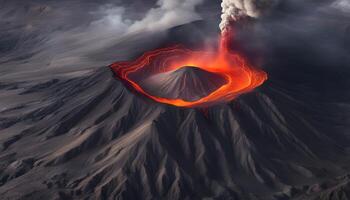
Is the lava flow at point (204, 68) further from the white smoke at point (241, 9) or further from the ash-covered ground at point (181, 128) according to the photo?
the white smoke at point (241, 9)

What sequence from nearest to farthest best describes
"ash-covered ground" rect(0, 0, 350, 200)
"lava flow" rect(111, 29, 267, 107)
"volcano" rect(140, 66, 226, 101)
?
1. "ash-covered ground" rect(0, 0, 350, 200)
2. "lava flow" rect(111, 29, 267, 107)
3. "volcano" rect(140, 66, 226, 101)

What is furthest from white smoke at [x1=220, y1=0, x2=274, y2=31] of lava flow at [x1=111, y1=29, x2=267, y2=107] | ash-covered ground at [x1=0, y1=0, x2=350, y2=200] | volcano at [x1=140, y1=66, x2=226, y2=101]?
volcano at [x1=140, y1=66, x2=226, y2=101]

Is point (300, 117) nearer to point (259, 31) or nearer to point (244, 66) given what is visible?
point (244, 66)

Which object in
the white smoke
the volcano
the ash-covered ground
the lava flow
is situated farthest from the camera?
the white smoke

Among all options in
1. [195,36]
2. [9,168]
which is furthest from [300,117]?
[9,168]

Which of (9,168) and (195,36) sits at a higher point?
(195,36)

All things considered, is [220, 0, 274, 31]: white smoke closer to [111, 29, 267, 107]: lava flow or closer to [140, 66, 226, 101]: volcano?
[111, 29, 267, 107]: lava flow

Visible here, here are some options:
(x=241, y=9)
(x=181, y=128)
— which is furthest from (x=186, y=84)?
(x=241, y=9)
